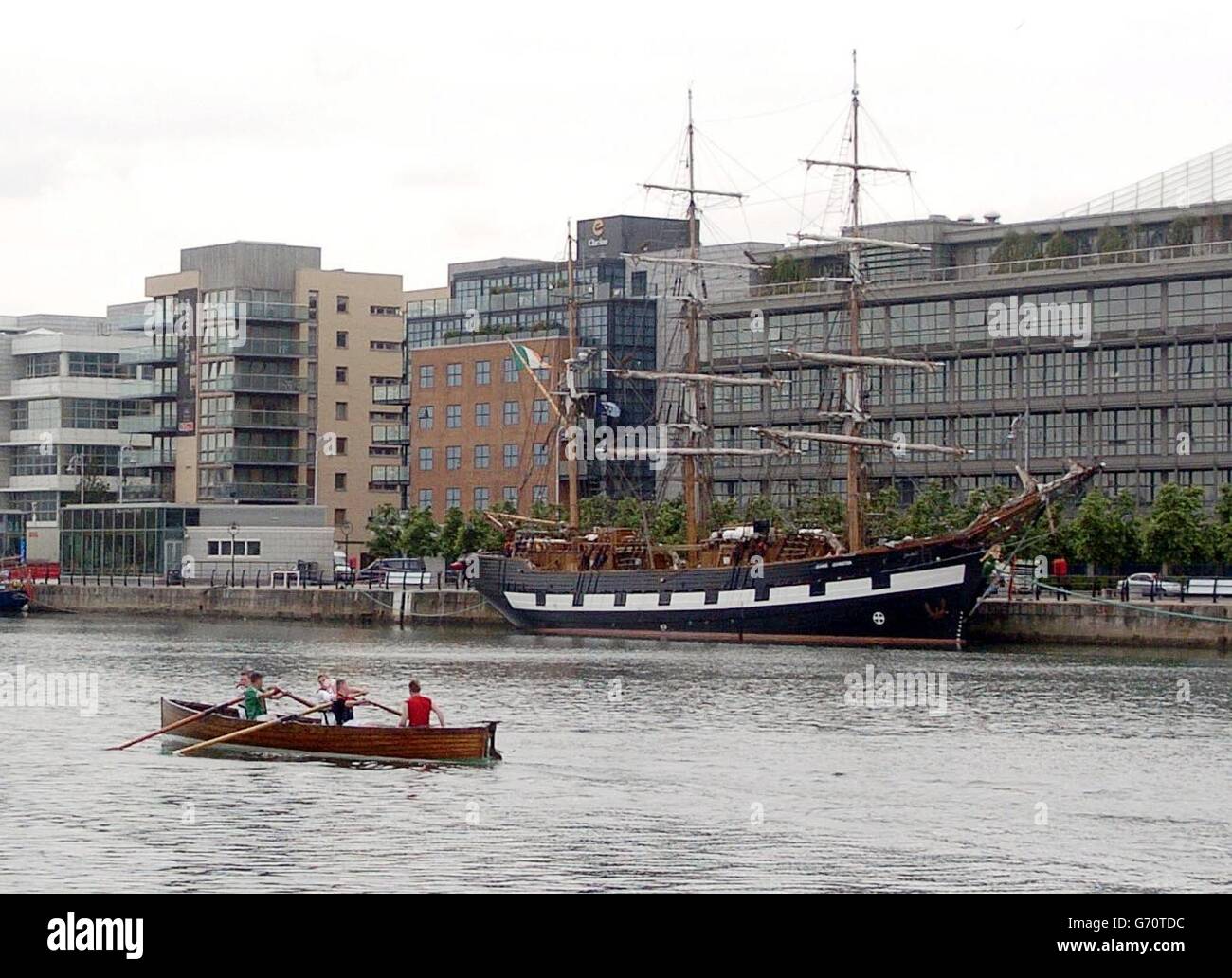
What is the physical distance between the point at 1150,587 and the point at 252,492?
87995 mm

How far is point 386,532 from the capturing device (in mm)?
150500

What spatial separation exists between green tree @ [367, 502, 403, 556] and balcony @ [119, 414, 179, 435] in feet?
87.6

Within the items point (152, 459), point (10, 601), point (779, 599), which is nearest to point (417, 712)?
point (779, 599)

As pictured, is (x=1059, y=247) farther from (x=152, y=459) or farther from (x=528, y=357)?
(x=152, y=459)

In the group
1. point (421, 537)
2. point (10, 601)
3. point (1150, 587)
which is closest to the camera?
point (1150, 587)

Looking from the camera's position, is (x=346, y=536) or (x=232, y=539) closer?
(x=232, y=539)

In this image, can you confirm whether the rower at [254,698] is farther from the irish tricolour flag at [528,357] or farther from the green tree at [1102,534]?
the irish tricolour flag at [528,357]

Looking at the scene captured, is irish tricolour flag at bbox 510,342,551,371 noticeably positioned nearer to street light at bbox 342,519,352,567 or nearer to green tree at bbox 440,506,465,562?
green tree at bbox 440,506,465,562

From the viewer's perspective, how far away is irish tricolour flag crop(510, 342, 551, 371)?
5655 inches
